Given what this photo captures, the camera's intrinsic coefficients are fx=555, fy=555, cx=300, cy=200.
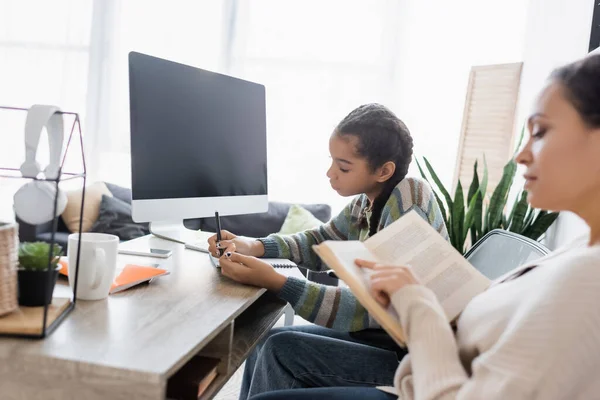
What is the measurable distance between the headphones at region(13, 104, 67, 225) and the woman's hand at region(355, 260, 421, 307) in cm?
52

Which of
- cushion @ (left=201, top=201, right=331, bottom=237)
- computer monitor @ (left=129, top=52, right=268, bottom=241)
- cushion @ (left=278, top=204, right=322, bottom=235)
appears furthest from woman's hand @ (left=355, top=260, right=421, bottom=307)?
cushion @ (left=201, top=201, right=331, bottom=237)

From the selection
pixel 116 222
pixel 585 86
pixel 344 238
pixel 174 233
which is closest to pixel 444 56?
pixel 116 222

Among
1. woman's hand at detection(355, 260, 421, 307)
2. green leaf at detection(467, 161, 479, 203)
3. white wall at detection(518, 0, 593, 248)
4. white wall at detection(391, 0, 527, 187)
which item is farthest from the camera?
white wall at detection(391, 0, 527, 187)

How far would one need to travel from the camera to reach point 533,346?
2.22 ft

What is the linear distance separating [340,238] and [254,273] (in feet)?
1.74

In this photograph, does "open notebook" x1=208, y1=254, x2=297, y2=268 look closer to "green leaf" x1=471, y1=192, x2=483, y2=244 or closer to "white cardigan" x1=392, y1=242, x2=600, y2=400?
"white cardigan" x1=392, y1=242, x2=600, y2=400

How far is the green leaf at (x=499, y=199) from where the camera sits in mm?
2631

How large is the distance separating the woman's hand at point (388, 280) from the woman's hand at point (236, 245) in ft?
1.72

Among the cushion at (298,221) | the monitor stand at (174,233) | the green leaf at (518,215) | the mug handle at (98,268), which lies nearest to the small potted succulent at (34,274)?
the mug handle at (98,268)

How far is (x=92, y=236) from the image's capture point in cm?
104

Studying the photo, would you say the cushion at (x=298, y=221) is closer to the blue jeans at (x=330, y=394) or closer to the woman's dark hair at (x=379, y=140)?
the woman's dark hair at (x=379, y=140)

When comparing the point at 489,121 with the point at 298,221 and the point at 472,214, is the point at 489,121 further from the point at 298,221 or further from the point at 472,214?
the point at 298,221

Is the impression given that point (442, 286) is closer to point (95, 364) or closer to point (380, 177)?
point (380, 177)

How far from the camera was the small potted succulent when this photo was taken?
84 cm
